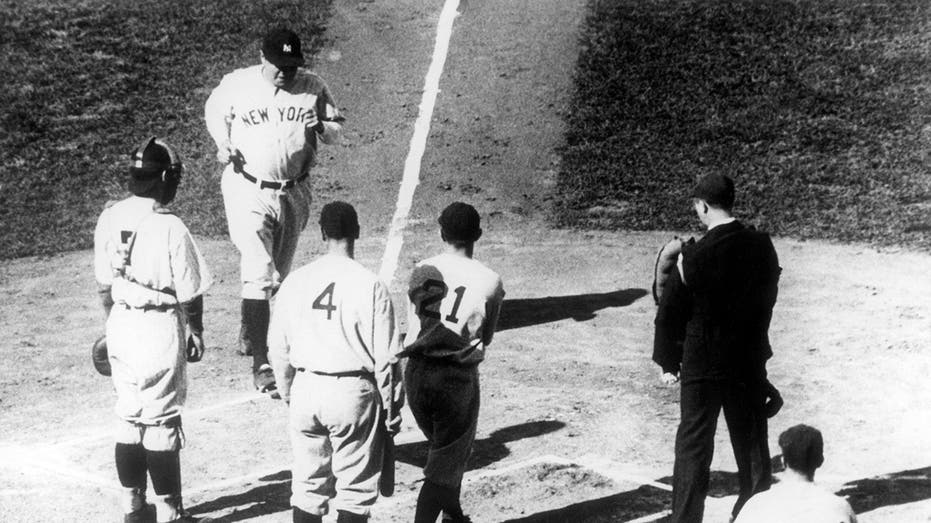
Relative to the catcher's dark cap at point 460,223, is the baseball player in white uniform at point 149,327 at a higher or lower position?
lower

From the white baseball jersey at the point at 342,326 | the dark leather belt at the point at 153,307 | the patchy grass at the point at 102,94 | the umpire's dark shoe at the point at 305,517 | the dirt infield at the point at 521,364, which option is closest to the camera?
the white baseball jersey at the point at 342,326

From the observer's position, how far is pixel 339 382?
21.0 feet

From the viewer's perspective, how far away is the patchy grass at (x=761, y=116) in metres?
14.7

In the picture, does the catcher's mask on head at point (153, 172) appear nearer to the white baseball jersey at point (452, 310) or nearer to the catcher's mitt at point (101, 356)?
the catcher's mitt at point (101, 356)

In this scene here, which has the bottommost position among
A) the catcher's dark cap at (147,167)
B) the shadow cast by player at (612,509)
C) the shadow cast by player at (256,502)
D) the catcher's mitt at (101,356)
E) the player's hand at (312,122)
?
the shadow cast by player at (256,502)

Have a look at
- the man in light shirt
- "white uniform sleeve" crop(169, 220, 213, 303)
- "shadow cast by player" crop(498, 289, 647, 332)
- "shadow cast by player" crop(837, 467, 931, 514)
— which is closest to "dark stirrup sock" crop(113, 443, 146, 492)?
"white uniform sleeve" crop(169, 220, 213, 303)

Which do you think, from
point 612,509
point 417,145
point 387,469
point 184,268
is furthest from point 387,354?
point 417,145

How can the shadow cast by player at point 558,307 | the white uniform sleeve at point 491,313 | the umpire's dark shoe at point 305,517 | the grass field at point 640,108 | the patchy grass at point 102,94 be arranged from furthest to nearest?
1. the patchy grass at point 102,94
2. the grass field at point 640,108
3. the shadow cast by player at point 558,307
4. the white uniform sleeve at point 491,313
5. the umpire's dark shoe at point 305,517

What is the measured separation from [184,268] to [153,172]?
22.7 inches

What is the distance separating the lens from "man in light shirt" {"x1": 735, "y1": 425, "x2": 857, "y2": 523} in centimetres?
514

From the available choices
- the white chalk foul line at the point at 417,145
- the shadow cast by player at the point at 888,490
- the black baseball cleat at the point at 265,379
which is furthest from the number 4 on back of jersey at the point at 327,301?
the white chalk foul line at the point at 417,145

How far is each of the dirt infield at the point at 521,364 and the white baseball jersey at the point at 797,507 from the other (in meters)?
2.16

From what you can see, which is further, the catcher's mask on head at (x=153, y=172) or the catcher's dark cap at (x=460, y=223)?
the catcher's mask on head at (x=153, y=172)

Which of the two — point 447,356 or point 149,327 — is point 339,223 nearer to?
point 447,356
